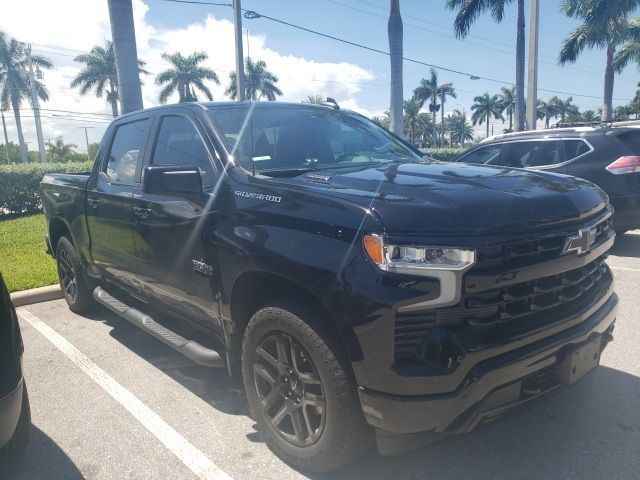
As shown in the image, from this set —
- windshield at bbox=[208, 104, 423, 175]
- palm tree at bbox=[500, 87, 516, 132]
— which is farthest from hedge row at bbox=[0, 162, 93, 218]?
palm tree at bbox=[500, 87, 516, 132]

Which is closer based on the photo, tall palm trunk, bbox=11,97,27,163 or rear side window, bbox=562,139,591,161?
rear side window, bbox=562,139,591,161

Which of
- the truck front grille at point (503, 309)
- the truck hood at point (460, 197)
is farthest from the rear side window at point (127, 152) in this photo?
the truck front grille at point (503, 309)

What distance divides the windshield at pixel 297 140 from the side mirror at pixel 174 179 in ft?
0.96

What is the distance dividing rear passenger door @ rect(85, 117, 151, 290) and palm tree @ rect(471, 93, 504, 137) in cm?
9204

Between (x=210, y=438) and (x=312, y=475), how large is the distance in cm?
74

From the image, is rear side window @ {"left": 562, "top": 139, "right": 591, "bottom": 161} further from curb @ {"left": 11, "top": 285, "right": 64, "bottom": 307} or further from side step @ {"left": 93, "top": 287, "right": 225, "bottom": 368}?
curb @ {"left": 11, "top": 285, "right": 64, "bottom": 307}

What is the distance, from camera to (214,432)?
3.14 metres

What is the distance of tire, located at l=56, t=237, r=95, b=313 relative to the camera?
5.20m

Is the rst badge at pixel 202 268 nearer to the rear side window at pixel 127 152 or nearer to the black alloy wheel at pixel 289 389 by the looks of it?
the black alloy wheel at pixel 289 389

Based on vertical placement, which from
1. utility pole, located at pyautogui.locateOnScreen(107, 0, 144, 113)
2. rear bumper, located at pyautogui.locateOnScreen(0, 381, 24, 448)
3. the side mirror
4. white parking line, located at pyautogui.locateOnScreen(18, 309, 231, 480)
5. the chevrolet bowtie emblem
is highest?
utility pole, located at pyautogui.locateOnScreen(107, 0, 144, 113)

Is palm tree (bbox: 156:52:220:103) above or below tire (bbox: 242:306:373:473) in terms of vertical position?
above

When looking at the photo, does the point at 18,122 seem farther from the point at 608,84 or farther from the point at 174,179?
the point at 174,179

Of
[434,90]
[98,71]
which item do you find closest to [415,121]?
[434,90]

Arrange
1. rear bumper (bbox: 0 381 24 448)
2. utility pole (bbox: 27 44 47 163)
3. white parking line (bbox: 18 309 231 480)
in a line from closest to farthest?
1. rear bumper (bbox: 0 381 24 448)
2. white parking line (bbox: 18 309 231 480)
3. utility pole (bbox: 27 44 47 163)
